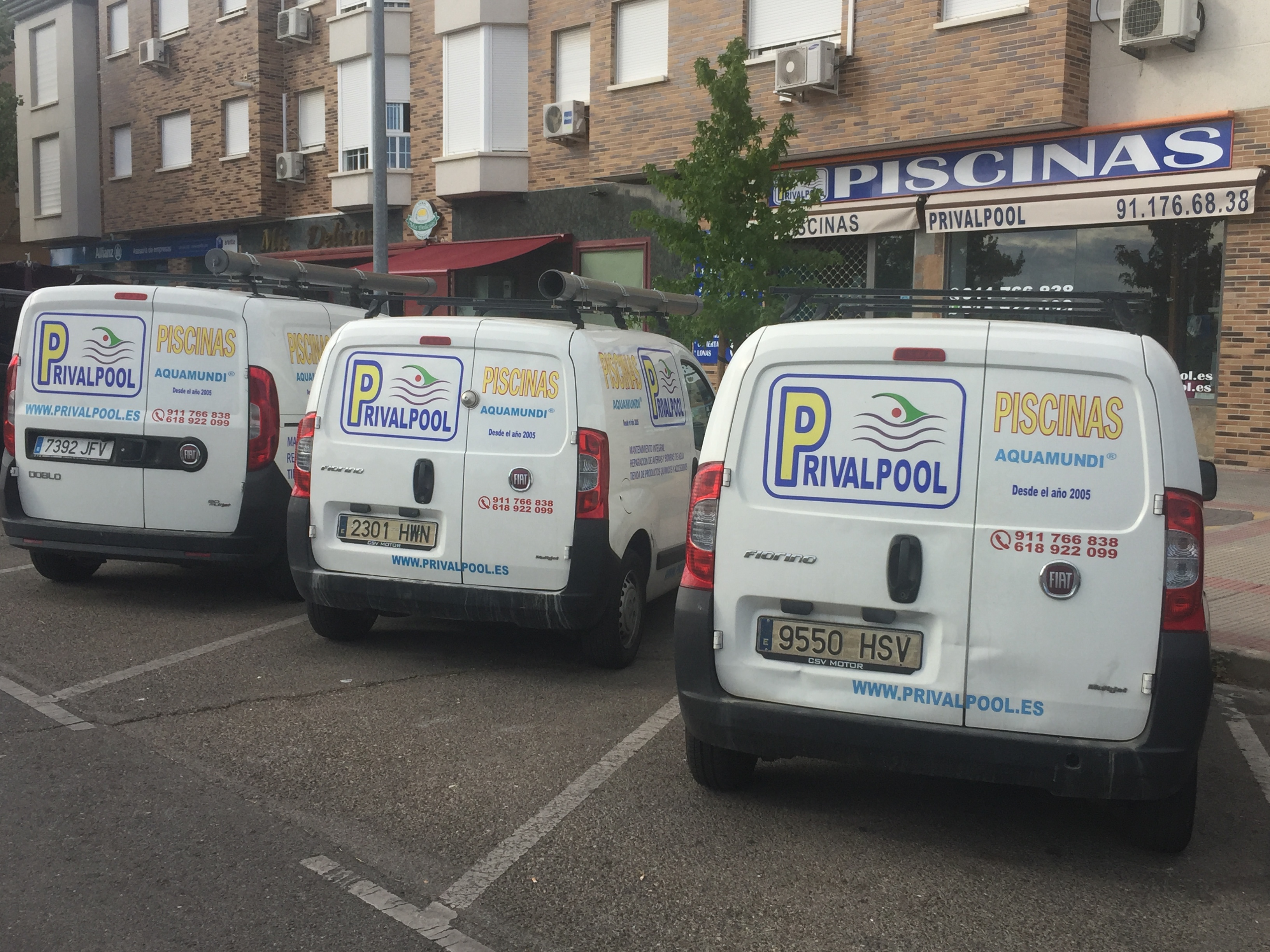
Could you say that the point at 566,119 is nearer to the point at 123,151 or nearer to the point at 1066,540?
the point at 123,151

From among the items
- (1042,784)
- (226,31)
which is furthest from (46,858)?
(226,31)

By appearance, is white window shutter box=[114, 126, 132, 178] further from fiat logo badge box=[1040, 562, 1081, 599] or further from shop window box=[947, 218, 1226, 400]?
fiat logo badge box=[1040, 562, 1081, 599]

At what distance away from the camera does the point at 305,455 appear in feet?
21.8

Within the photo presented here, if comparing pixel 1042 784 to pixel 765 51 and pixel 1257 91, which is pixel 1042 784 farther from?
pixel 765 51

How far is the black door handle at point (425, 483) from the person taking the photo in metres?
6.32

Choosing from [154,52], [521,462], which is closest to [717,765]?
[521,462]

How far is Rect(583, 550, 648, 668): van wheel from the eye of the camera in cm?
642

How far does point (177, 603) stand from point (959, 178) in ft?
41.3

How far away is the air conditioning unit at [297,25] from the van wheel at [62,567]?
21291 millimetres

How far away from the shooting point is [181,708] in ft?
18.3

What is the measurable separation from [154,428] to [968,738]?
5.37 metres

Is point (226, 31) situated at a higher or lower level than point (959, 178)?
higher

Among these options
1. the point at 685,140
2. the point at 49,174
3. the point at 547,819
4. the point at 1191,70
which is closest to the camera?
the point at 547,819

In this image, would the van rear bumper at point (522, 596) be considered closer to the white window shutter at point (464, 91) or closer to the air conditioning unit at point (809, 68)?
the air conditioning unit at point (809, 68)
